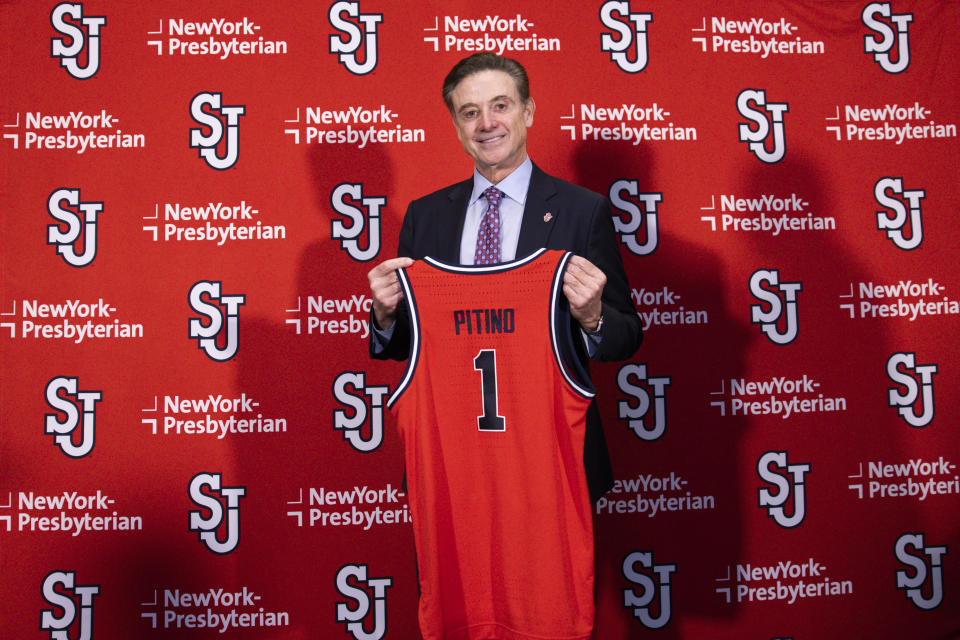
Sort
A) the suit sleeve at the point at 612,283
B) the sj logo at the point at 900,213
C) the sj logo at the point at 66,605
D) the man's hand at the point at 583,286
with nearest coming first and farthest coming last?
the man's hand at the point at 583,286
the suit sleeve at the point at 612,283
the sj logo at the point at 66,605
the sj logo at the point at 900,213

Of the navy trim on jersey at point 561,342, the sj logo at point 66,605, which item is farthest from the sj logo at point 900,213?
the sj logo at point 66,605

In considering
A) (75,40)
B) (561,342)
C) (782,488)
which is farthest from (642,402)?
(75,40)

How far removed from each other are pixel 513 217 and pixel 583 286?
0.35m

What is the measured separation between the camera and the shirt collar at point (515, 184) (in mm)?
1623

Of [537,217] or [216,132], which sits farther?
[216,132]

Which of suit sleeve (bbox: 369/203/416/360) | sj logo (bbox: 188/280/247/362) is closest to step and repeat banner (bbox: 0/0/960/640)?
sj logo (bbox: 188/280/247/362)

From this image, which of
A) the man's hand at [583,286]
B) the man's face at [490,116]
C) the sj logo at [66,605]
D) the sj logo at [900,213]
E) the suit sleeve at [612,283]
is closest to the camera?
the man's hand at [583,286]

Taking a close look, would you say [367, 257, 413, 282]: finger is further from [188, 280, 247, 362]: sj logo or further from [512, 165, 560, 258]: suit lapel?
[188, 280, 247, 362]: sj logo

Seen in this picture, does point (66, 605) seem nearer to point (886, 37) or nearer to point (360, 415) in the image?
point (360, 415)

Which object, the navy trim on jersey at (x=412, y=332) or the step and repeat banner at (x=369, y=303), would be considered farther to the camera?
the step and repeat banner at (x=369, y=303)

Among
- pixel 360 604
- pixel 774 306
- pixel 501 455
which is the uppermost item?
pixel 774 306

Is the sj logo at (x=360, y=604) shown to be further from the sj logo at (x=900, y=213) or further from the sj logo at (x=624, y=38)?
the sj logo at (x=900, y=213)

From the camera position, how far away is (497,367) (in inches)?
56.2

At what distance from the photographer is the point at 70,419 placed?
88.7 inches
